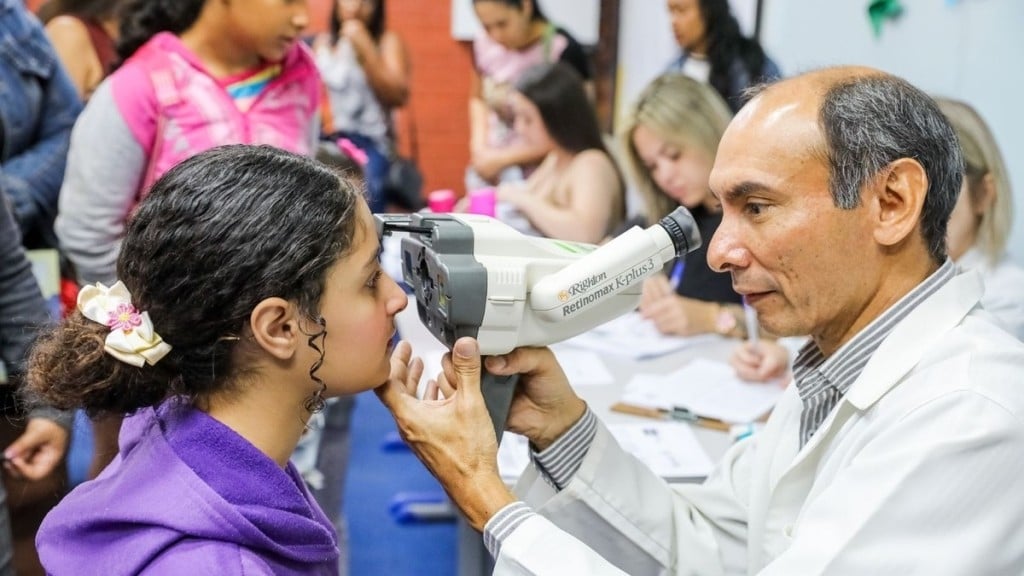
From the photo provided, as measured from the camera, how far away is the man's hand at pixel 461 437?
4.02 feet

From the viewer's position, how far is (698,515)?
152 centimetres

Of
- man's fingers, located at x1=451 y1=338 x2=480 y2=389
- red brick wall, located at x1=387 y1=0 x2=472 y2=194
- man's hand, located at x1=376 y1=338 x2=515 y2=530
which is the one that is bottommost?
red brick wall, located at x1=387 y1=0 x2=472 y2=194

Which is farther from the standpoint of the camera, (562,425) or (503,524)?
(562,425)

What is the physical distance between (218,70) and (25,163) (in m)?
0.49

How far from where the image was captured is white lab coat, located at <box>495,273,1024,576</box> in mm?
1041

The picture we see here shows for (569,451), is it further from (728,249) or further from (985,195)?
(985,195)

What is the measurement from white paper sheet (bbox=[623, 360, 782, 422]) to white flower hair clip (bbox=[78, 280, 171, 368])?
130 centimetres

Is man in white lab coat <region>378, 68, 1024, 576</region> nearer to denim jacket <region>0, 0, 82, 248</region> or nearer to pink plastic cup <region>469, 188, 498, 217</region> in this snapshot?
denim jacket <region>0, 0, 82, 248</region>

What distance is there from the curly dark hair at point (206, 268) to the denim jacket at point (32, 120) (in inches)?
43.8

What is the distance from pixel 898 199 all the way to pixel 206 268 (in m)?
0.85

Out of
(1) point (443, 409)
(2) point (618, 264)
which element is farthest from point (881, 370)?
(1) point (443, 409)

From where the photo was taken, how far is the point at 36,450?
5.72 feet

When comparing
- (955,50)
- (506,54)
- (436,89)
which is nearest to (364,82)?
(506,54)

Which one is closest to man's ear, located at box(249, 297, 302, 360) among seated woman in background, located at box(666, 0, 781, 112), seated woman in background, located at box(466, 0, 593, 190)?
seated woman in background, located at box(666, 0, 781, 112)
